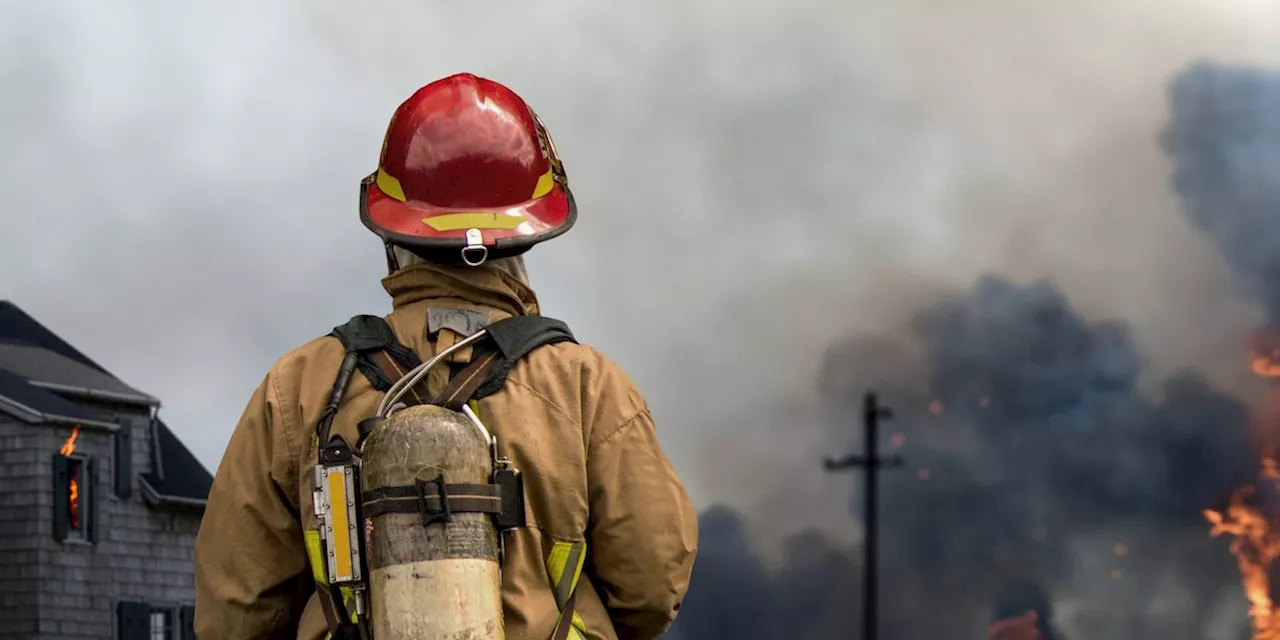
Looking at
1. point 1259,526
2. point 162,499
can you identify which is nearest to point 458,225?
point 162,499

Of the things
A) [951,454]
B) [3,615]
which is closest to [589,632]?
[3,615]

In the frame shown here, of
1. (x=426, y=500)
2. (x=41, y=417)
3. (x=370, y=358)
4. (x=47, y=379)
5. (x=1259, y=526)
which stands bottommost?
(x=1259, y=526)

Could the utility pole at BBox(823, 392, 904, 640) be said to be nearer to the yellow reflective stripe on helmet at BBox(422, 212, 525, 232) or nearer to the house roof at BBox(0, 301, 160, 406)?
the house roof at BBox(0, 301, 160, 406)

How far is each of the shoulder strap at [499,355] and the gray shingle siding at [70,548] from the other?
16736 millimetres

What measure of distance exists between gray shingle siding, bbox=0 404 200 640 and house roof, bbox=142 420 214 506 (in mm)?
162

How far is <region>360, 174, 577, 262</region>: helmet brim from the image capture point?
12.5ft

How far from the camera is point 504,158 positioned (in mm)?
3902

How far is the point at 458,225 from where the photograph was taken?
3.83m

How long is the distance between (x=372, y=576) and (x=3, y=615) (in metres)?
17.2

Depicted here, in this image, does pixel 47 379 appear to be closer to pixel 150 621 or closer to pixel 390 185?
pixel 150 621

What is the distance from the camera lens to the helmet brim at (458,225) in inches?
150

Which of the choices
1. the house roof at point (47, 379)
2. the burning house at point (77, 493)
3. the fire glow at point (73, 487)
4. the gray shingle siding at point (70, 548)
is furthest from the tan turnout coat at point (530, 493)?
the fire glow at point (73, 487)

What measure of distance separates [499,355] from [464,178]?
15.0 inches

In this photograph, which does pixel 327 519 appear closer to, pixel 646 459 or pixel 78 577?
pixel 646 459
